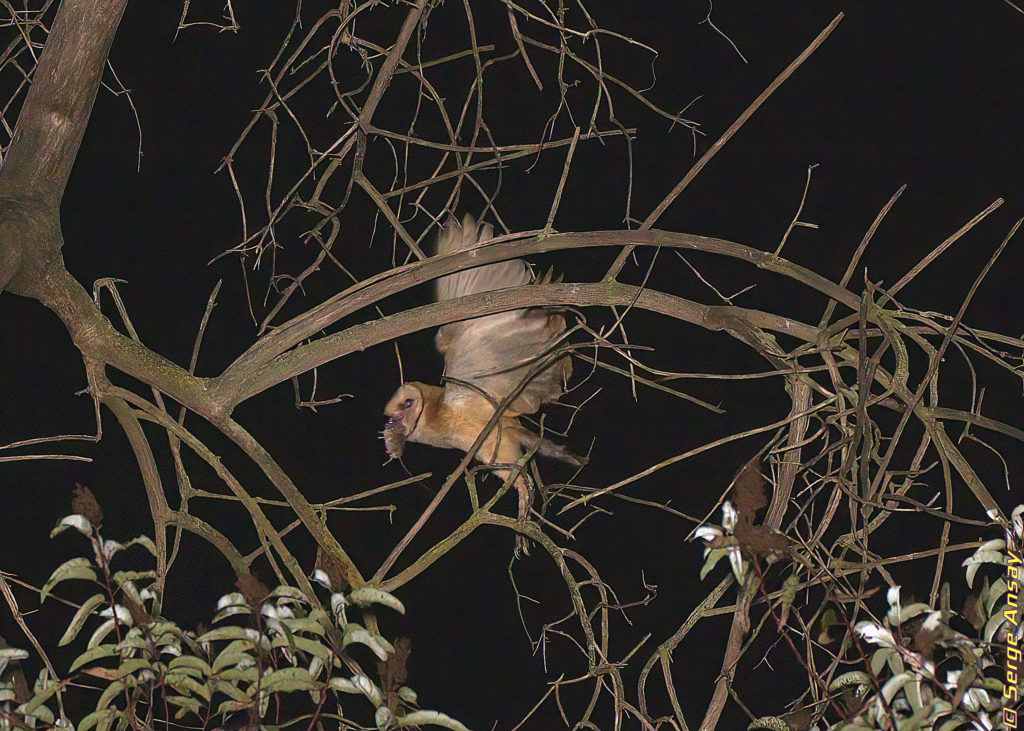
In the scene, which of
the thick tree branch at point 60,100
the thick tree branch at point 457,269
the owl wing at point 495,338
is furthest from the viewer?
the owl wing at point 495,338

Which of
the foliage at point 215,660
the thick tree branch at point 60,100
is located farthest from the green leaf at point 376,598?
the thick tree branch at point 60,100

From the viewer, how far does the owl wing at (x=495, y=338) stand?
1.40 m

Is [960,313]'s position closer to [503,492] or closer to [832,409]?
[832,409]

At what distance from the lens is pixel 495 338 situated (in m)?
Result: 1.42

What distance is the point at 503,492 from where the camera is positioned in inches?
45.9

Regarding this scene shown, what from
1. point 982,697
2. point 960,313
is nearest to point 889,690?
point 982,697

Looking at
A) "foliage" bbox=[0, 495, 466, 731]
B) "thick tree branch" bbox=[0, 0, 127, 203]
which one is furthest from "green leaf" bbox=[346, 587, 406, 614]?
"thick tree branch" bbox=[0, 0, 127, 203]

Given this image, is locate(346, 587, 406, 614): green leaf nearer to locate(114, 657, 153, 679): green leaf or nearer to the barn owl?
locate(114, 657, 153, 679): green leaf

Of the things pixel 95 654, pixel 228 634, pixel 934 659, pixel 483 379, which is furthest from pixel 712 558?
pixel 483 379

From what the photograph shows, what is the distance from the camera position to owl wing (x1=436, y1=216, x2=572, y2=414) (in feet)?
4.60

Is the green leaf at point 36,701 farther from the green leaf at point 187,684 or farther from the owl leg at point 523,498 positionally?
the owl leg at point 523,498

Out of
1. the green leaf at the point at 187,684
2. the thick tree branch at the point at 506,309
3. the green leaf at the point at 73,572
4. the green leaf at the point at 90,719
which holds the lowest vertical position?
the green leaf at the point at 90,719

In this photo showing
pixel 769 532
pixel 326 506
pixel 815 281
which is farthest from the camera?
pixel 326 506

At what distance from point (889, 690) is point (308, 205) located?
794mm
